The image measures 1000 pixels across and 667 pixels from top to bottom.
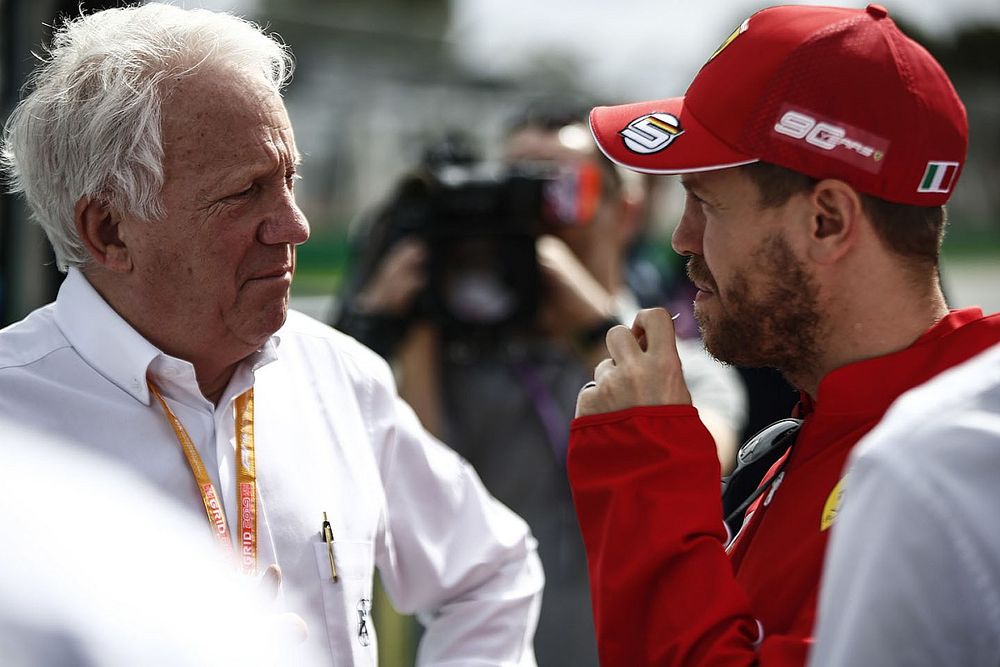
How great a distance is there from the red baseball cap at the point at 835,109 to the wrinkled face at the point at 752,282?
2.3 inches

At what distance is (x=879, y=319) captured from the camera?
155cm

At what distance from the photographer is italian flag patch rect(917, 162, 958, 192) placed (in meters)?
1.52

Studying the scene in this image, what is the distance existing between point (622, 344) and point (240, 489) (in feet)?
2.20

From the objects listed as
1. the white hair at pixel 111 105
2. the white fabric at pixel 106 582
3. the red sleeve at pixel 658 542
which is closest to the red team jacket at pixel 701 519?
the red sleeve at pixel 658 542

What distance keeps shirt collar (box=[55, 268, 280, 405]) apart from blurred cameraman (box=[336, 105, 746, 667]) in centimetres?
124

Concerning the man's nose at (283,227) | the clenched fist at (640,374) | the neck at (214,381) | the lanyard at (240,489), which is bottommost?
the lanyard at (240,489)

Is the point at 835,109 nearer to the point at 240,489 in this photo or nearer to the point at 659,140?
the point at 659,140

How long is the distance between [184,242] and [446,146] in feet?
5.07

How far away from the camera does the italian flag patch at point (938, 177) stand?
1.52 meters

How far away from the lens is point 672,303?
14.7ft

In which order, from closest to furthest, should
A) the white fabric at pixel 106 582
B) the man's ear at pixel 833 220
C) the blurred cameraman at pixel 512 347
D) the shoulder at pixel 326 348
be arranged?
the white fabric at pixel 106 582 → the man's ear at pixel 833 220 → the shoulder at pixel 326 348 → the blurred cameraman at pixel 512 347

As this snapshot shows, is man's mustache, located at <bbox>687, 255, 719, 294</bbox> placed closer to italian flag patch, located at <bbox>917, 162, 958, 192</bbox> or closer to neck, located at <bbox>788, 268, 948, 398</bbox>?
neck, located at <bbox>788, 268, 948, 398</bbox>

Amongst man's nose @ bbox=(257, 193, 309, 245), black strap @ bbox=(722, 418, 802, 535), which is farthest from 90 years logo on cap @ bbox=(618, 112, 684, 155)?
man's nose @ bbox=(257, 193, 309, 245)

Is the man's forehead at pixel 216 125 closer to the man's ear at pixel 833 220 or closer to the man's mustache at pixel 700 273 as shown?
the man's mustache at pixel 700 273
